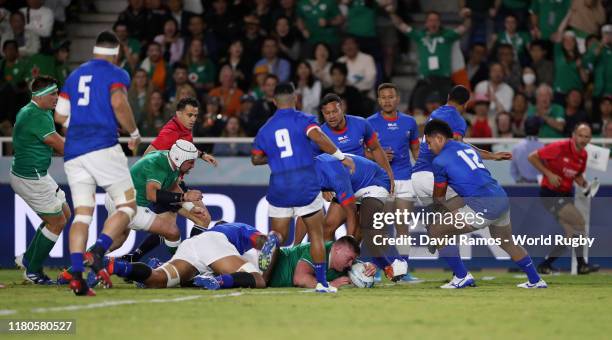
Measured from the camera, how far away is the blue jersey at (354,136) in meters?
14.0

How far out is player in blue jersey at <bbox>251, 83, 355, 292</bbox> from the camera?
11.6m

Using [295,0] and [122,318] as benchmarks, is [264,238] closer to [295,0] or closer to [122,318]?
[122,318]

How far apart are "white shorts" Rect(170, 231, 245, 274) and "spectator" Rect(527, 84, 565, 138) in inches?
298

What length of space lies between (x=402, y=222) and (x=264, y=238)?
3141 millimetres

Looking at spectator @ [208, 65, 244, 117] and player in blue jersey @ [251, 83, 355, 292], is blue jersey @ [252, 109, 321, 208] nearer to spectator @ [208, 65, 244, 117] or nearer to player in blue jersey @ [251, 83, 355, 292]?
player in blue jersey @ [251, 83, 355, 292]

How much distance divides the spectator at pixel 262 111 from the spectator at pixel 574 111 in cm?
449

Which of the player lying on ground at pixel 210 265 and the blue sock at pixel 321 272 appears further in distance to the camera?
the player lying on ground at pixel 210 265

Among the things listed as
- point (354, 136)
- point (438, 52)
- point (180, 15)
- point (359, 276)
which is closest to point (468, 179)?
point (359, 276)

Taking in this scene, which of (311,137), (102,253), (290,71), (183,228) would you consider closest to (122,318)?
(102,253)

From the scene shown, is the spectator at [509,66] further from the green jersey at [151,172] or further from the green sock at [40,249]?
the green sock at [40,249]

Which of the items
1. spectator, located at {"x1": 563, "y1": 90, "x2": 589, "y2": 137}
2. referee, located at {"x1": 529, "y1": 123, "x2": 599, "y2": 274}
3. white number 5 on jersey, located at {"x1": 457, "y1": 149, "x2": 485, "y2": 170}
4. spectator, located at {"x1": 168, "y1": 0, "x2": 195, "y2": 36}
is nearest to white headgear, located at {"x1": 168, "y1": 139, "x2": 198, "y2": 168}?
white number 5 on jersey, located at {"x1": 457, "y1": 149, "x2": 485, "y2": 170}

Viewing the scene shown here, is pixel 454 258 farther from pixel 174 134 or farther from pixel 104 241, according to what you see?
pixel 104 241

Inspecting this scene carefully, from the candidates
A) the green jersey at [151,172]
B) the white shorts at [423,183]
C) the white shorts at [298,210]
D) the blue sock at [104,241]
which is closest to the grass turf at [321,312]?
the blue sock at [104,241]

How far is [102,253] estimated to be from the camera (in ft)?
35.1
